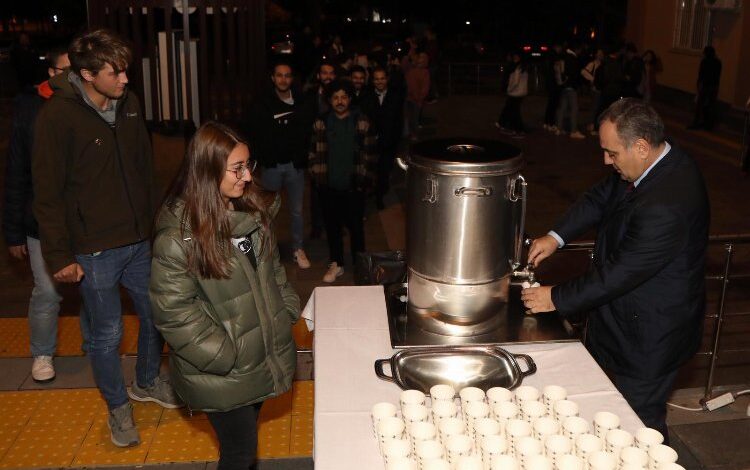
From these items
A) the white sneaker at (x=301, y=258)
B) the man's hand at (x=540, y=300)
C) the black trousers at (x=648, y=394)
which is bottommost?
the white sneaker at (x=301, y=258)

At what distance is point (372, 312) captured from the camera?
3613 millimetres

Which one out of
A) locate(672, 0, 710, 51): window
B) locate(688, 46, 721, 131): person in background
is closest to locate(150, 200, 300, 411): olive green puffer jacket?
locate(688, 46, 721, 131): person in background

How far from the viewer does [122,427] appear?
4270 millimetres

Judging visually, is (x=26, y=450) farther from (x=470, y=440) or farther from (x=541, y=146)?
(x=541, y=146)

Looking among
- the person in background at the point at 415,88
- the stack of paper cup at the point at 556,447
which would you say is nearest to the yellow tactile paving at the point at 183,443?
the stack of paper cup at the point at 556,447

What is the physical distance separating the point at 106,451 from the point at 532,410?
2.59m

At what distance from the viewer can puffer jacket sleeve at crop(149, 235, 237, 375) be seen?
297 cm

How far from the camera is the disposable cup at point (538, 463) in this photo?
7.67ft

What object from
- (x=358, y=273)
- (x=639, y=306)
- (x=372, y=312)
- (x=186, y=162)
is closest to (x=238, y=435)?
(x=372, y=312)

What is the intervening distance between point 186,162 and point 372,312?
110cm

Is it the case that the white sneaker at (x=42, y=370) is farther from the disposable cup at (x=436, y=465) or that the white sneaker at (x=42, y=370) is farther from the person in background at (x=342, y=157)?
the disposable cup at (x=436, y=465)

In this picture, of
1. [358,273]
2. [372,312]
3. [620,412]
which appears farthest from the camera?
[358,273]

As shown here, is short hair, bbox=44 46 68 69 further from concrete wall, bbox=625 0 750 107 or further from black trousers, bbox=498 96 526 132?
concrete wall, bbox=625 0 750 107

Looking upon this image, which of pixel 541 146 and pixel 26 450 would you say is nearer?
pixel 26 450
